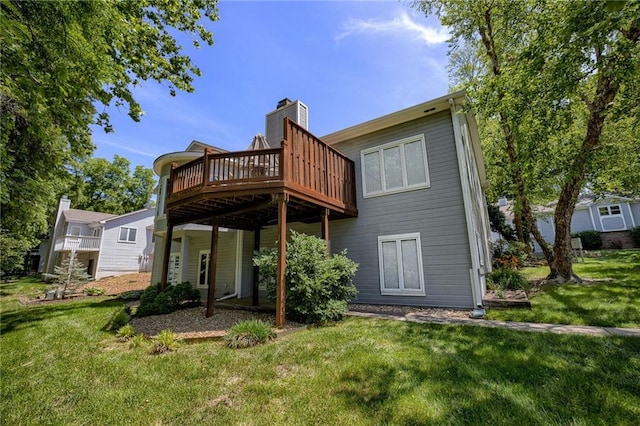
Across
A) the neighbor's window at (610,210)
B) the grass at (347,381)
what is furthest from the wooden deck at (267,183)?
the neighbor's window at (610,210)

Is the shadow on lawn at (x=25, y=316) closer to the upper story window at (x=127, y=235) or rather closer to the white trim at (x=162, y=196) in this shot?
the white trim at (x=162, y=196)

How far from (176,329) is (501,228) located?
19.7 metres

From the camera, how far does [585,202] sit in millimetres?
22922

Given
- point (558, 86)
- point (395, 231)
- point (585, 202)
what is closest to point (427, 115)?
point (558, 86)

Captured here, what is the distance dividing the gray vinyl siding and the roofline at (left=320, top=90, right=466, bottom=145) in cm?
23

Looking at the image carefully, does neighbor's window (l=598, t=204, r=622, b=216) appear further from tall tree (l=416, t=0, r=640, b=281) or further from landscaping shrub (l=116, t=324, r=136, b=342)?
landscaping shrub (l=116, t=324, r=136, b=342)

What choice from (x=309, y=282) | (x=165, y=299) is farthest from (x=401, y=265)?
(x=165, y=299)

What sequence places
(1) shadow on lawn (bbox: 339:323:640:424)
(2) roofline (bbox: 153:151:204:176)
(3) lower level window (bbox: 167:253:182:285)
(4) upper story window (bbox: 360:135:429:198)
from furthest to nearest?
(3) lower level window (bbox: 167:253:182:285)
(2) roofline (bbox: 153:151:204:176)
(4) upper story window (bbox: 360:135:429:198)
(1) shadow on lawn (bbox: 339:323:640:424)

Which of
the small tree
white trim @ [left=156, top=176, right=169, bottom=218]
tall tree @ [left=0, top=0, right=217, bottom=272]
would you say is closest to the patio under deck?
tall tree @ [left=0, top=0, right=217, bottom=272]

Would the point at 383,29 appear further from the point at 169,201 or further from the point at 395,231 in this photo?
the point at 169,201

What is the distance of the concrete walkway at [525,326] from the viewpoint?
4.53 meters

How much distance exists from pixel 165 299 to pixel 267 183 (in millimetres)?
5497

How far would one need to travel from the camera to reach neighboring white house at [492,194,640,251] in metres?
20.1

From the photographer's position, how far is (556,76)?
19.9 ft
